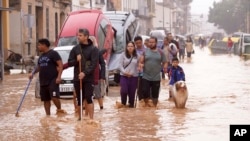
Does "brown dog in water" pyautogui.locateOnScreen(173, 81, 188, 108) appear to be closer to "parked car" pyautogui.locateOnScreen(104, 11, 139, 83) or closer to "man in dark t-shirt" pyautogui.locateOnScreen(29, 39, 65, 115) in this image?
"man in dark t-shirt" pyautogui.locateOnScreen(29, 39, 65, 115)

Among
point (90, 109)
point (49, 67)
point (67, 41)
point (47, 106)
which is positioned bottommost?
point (47, 106)

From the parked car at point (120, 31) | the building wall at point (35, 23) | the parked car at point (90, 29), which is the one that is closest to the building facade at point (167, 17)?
the building wall at point (35, 23)

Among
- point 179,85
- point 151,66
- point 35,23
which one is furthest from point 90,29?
point 35,23

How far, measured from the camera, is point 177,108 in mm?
14703

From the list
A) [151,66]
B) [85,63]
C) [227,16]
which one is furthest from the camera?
[227,16]

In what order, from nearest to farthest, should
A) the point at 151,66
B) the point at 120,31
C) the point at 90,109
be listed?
the point at 90,109
the point at 151,66
the point at 120,31

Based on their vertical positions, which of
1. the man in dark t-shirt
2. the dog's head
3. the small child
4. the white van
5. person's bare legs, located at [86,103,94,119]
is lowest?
the white van

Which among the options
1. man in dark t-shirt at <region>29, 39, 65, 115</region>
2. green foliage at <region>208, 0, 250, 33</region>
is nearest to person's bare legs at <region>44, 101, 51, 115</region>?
man in dark t-shirt at <region>29, 39, 65, 115</region>

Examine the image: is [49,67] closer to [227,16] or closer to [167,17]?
[227,16]

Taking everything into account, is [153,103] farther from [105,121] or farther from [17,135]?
[17,135]

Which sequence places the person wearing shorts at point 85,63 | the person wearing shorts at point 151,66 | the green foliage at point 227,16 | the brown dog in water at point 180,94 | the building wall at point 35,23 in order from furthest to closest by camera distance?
the green foliage at point 227,16 < the building wall at point 35,23 < the brown dog in water at point 180,94 < the person wearing shorts at point 151,66 < the person wearing shorts at point 85,63

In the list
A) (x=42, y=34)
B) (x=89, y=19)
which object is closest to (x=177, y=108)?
(x=89, y=19)

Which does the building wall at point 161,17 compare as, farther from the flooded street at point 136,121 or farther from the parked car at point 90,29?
the flooded street at point 136,121

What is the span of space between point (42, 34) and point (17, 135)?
31.1 meters
